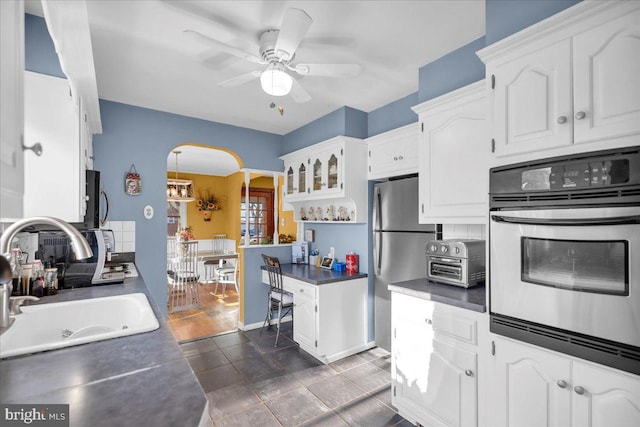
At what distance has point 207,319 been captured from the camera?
4207mm

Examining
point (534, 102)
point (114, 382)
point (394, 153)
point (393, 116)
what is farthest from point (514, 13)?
point (114, 382)

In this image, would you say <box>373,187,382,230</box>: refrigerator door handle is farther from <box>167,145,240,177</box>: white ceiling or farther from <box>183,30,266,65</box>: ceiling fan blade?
<box>167,145,240,177</box>: white ceiling

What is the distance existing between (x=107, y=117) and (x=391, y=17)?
9.56ft

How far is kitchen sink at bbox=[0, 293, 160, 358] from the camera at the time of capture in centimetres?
134

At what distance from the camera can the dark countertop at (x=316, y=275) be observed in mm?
2990

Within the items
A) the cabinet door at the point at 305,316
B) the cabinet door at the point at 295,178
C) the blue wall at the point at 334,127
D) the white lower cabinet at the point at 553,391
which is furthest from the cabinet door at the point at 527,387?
the cabinet door at the point at 295,178

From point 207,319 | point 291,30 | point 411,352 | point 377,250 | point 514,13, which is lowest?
point 207,319

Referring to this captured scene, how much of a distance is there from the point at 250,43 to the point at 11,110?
5.76 ft

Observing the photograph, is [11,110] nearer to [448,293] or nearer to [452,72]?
[448,293]

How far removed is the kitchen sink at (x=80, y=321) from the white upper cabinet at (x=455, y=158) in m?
1.91

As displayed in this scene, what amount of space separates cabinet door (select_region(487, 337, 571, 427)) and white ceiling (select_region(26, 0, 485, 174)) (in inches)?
76.7

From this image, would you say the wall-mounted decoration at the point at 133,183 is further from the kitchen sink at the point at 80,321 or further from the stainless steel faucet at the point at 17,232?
the stainless steel faucet at the point at 17,232

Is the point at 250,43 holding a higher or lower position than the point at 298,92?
higher

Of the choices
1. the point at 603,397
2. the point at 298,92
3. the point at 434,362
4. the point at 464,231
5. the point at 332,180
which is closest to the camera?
the point at 603,397
